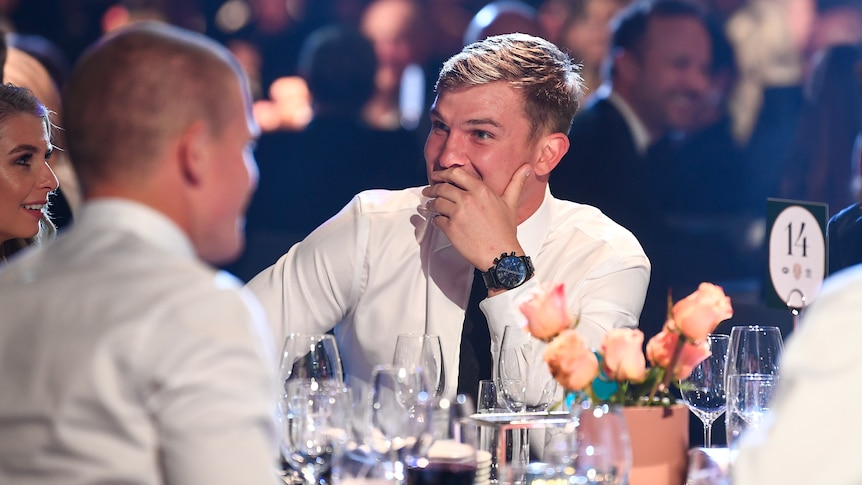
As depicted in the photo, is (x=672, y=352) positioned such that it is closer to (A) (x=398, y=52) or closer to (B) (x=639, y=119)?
(B) (x=639, y=119)

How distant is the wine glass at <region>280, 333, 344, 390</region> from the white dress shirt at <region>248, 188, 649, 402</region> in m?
0.77

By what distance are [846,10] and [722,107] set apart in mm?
1166

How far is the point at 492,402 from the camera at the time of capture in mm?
2125

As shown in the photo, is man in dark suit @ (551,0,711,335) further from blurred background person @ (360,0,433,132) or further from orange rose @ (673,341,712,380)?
orange rose @ (673,341,712,380)

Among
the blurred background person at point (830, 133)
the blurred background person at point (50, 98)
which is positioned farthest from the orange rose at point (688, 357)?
the blurred background person at point (830, 133)

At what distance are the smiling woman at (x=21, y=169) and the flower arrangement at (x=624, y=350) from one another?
183cm

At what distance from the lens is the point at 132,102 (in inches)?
51.6

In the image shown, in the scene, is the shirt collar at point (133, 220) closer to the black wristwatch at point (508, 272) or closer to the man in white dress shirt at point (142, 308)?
the man in white dress shirt at point (142, 308)

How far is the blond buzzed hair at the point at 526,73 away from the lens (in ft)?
8.89

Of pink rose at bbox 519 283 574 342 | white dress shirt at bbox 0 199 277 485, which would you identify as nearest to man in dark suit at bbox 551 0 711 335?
pink rose at bbox 519 283 574 342

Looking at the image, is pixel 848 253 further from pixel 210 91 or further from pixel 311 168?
pixel 210 91

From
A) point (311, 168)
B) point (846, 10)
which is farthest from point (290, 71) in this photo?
point (846, 10)

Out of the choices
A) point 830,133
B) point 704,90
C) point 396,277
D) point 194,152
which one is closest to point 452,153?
point 396,277

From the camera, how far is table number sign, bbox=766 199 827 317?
117 inches
